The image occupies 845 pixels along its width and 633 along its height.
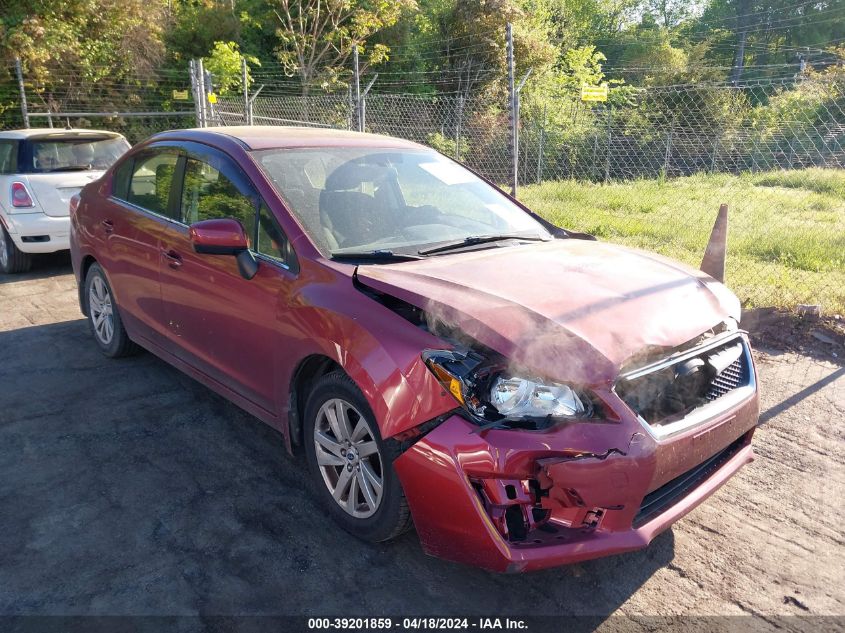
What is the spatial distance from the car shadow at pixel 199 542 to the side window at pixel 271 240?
44.4 inches

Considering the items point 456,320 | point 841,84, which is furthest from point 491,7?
point 456,320

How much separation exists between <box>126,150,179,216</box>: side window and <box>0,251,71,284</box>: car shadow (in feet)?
12.6

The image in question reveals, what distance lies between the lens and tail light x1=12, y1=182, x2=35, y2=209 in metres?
7.62

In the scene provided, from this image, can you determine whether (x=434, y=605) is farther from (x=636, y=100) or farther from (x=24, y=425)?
(x=636, y=100)

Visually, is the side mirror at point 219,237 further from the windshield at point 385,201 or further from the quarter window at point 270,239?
the windshield at point 385,201

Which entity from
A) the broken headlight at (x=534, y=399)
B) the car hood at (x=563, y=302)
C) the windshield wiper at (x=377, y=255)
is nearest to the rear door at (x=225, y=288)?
the windshield wiper at (x=377, y=255)

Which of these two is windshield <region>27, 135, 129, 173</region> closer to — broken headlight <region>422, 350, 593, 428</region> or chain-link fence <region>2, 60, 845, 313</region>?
chain-link fence <region>2, 60, 845, 313</region>

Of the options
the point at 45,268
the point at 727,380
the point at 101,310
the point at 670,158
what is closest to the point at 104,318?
the point at 101,310

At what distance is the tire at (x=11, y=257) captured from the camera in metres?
7.84

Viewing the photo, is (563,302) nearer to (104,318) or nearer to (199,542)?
(199,542)

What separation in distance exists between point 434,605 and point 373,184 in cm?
227

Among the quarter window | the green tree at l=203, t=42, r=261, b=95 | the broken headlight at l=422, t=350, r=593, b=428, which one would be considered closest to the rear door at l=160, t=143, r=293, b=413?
the quarter window

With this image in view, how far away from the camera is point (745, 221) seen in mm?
10398

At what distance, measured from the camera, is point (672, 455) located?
8.53ft
